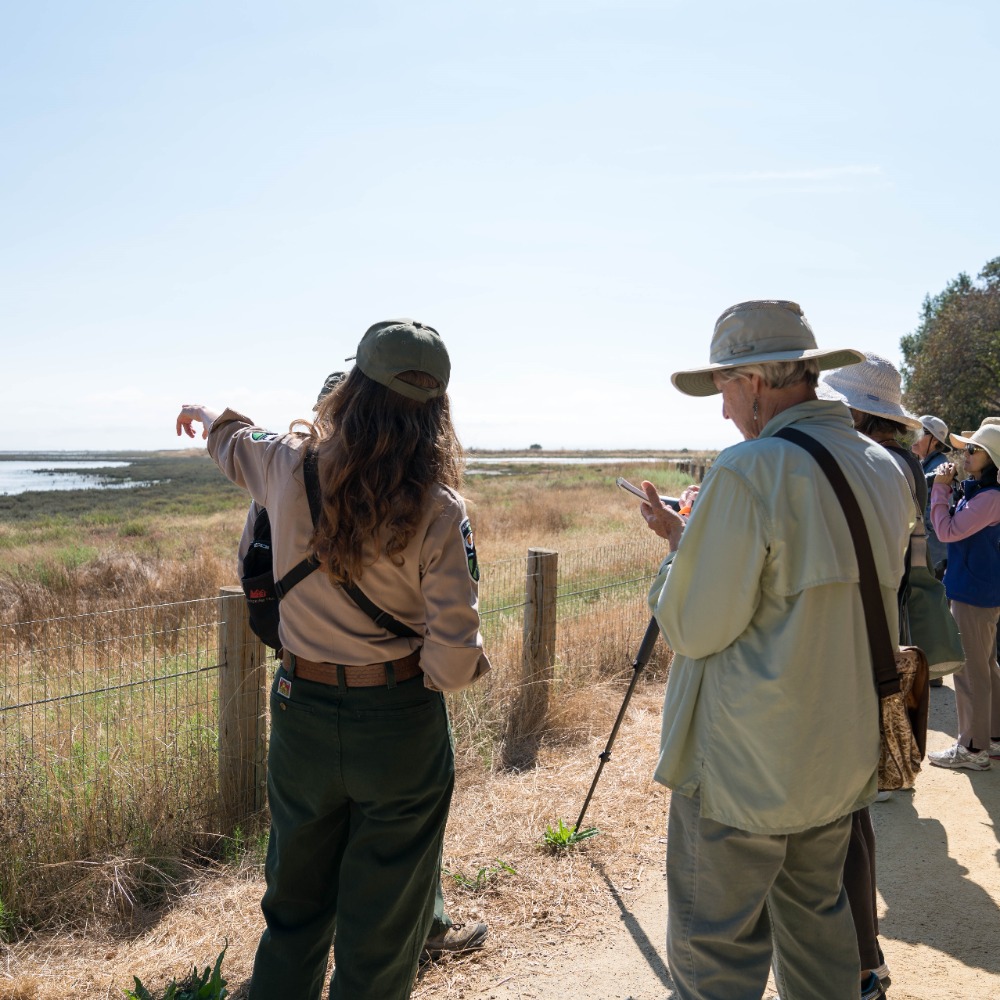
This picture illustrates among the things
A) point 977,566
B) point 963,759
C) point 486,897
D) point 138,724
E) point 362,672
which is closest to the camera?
point 362,672

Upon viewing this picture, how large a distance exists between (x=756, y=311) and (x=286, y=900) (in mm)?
2083

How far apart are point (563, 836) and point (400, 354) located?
2.74 meters

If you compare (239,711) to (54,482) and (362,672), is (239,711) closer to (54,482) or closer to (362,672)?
(362,672)

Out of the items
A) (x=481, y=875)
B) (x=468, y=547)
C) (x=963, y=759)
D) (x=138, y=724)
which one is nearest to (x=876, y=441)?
(x=468, y=547)

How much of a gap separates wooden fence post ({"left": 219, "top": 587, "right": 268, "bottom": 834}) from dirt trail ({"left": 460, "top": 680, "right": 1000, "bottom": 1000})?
4.93 ft

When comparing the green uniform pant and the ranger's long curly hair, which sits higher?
the ranger's long curly hair

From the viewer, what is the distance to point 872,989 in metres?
2.86

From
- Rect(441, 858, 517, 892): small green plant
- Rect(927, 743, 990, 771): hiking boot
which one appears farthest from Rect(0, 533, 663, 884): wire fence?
Rect(927, 743, 990, 771): hiking boot

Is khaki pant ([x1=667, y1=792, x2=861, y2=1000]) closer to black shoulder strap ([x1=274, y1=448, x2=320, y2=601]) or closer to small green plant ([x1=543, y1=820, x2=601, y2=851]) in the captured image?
black shoulder strap ([x1=274, y1=448, x2=320, y2=601])

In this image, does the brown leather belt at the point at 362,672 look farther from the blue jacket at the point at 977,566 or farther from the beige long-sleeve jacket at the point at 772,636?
the blue jacket at the point at 977,566

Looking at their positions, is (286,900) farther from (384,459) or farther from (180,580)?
(180,580)

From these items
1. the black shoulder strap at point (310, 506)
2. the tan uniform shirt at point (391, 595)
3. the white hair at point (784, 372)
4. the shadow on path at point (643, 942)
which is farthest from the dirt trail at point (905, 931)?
the white hair at point (784, 372)

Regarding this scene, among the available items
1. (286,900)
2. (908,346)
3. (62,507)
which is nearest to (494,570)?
(286,900)

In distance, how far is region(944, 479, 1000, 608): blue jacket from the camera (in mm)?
4805
